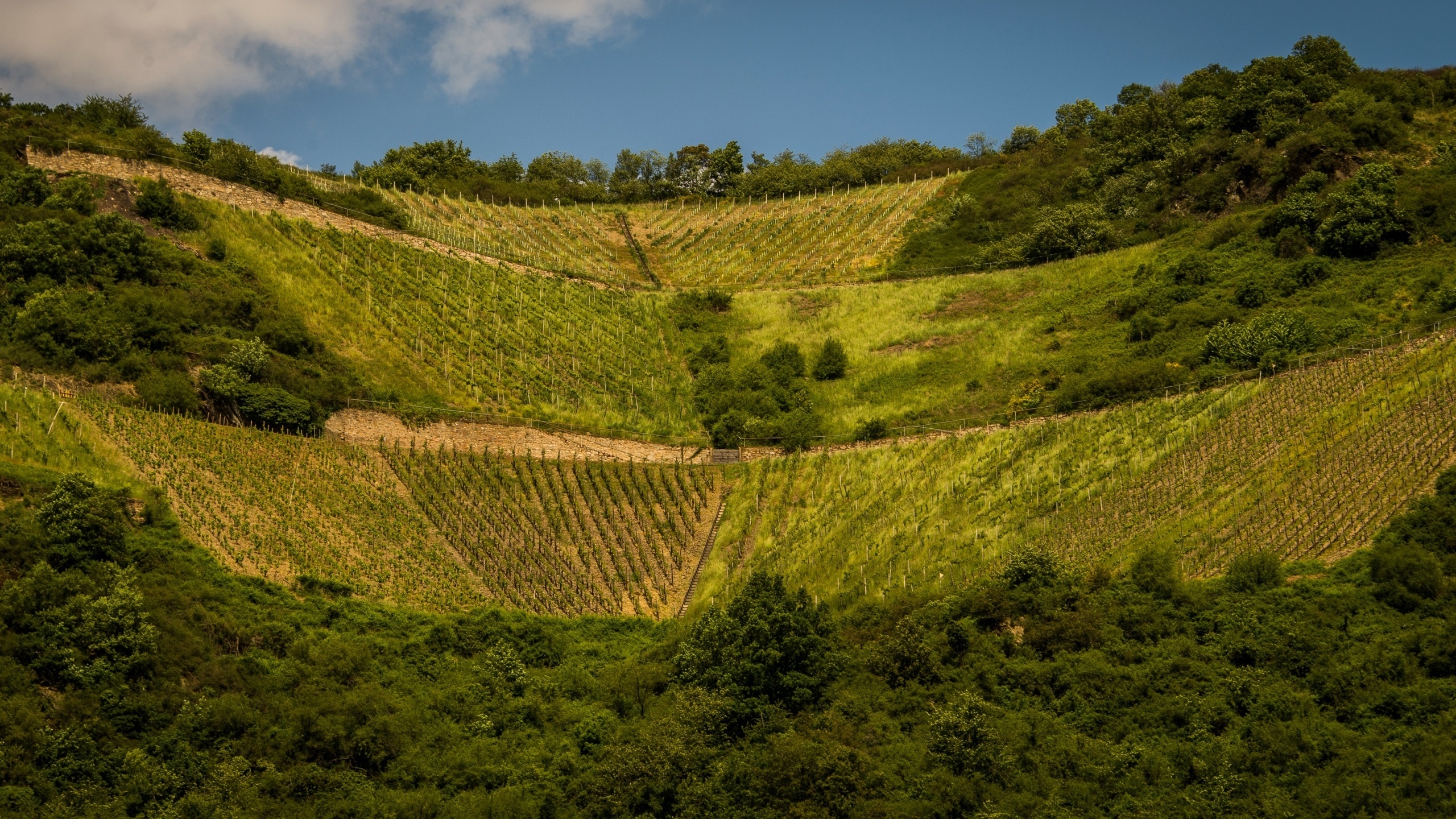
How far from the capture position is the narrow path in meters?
43.4

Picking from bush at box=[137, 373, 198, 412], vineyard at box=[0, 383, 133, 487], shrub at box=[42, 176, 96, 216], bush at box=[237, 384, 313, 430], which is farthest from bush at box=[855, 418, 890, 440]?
shrub at box=[42, 176, 96, 216]

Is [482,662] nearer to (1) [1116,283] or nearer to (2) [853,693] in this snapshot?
(2) [853,693]

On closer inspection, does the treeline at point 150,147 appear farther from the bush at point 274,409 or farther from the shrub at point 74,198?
the bush at point 274,409

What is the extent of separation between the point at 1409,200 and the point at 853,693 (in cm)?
3912

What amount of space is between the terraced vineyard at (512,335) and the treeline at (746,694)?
59.1ft

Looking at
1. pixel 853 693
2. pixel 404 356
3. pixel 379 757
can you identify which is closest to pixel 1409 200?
pixel 853 693

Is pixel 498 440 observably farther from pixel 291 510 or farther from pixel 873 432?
pixel 873 432

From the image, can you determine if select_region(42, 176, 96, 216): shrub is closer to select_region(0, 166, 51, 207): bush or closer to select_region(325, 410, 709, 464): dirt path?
select_region(0, 166, 51, 207): bush

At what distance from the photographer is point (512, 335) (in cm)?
5944

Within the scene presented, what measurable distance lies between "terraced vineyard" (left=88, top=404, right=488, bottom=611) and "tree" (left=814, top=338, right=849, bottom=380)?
22882 mm

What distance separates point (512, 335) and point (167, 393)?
18263 millimetres

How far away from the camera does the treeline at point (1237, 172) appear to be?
58562 mm

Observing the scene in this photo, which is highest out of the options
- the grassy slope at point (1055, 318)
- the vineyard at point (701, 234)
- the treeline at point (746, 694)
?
the vineyard at point (701, 234)

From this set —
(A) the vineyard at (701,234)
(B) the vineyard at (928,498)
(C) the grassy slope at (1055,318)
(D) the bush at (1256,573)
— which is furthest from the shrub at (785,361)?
(D) the bush at (1256,573)
